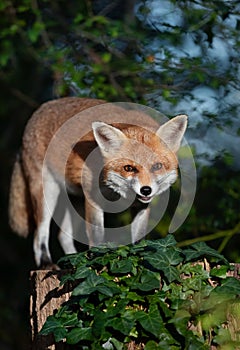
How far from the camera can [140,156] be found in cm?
453

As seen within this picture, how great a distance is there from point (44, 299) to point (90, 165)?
1.68 m

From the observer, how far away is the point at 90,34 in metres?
6.45

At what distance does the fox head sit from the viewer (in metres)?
4.45

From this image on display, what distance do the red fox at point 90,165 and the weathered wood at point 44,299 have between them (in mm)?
1144

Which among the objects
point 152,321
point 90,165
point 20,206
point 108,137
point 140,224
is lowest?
point 20,206

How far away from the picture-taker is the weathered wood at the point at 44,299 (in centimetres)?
334

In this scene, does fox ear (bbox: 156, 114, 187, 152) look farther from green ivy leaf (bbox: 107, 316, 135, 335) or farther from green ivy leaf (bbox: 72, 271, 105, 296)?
green ivy leaf (bbox: 107, 316, 135, 335)

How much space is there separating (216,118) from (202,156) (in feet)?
1.19

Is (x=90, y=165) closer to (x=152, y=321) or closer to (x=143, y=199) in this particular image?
(x=143, y=199)

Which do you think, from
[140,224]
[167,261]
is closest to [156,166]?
[140,224]

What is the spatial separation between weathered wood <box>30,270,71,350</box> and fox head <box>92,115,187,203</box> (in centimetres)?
114

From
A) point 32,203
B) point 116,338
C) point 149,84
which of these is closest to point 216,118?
point 149,84

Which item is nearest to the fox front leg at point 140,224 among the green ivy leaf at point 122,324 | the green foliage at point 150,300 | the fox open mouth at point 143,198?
the fox open mouth at point 143,198

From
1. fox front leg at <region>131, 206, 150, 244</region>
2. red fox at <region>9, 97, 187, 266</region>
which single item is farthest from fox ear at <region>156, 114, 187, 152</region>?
fox front leg at <region>131, 206, 150, 244</region>
